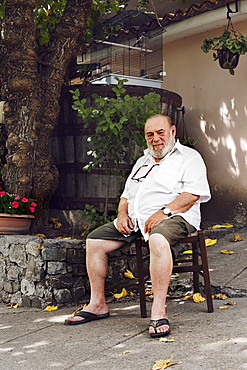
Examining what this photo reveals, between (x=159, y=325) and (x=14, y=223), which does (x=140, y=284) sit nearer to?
(x=159, y=325)

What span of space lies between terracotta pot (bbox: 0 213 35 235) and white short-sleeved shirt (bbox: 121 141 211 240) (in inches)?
60.5

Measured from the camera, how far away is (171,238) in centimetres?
325

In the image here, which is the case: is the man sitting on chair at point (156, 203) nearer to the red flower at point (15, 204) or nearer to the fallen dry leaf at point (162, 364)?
the fallen dry leaf at point (162, 364)

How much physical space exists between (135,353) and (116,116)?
8.00ft

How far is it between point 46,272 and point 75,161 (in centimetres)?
185

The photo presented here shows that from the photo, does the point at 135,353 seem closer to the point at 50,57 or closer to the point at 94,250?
the point at 94,250

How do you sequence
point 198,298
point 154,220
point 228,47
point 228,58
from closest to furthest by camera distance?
1. point 154,220
2. point 198,298
3. point 228,47
4. point 228,58

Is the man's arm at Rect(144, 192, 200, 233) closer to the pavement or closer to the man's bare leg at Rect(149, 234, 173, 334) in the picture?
the man's bare leg at Rect(149, 234, 173, 334)

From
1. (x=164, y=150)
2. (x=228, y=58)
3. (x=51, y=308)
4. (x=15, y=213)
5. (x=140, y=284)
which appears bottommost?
(x=51, y=308)

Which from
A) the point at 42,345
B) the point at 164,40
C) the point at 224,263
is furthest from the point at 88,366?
the point at 164,40

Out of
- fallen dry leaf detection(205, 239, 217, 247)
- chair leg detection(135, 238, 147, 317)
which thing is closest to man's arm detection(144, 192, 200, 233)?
chair leg detection(135, 238, 147, 317)

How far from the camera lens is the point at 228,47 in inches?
225

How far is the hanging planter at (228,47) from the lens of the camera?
18.8 ft

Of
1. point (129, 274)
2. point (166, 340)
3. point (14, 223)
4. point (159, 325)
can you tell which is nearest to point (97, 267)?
point (159, 325)
